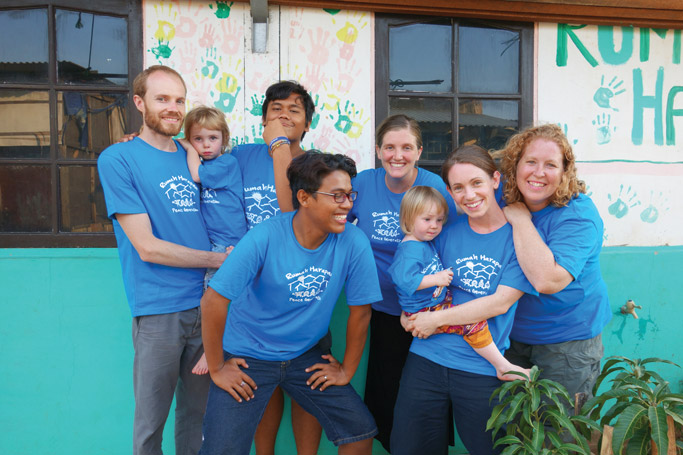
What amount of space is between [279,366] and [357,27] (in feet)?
7.89

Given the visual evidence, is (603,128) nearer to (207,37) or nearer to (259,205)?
(259,205)

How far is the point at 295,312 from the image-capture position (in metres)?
2.41

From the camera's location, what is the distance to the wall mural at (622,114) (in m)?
3.64

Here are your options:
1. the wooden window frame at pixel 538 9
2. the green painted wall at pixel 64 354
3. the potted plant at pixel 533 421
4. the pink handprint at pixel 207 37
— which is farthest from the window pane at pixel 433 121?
the green painted wall at pixel 64 354

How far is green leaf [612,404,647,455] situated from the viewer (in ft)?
6.26

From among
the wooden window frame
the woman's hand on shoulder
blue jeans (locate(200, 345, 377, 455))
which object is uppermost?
the wooden window frame

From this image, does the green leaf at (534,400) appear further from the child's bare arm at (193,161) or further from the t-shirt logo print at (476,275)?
the child's bare arm at (193,161)

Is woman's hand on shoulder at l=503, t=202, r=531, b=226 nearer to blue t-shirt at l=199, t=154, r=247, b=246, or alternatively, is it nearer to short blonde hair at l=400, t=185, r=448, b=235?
short blonde hair at l=400, t=185, r=448, b=235

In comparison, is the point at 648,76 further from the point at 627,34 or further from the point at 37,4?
the point at 37,4

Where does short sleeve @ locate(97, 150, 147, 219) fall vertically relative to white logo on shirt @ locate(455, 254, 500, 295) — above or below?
above

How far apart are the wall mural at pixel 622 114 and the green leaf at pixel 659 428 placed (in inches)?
82.1

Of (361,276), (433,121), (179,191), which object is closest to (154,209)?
(179,191)

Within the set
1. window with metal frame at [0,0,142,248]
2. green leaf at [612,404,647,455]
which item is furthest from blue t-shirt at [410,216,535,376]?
window with metal frame at [0,0,142,248]

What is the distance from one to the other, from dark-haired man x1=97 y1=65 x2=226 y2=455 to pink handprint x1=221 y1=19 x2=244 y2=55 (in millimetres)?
825
